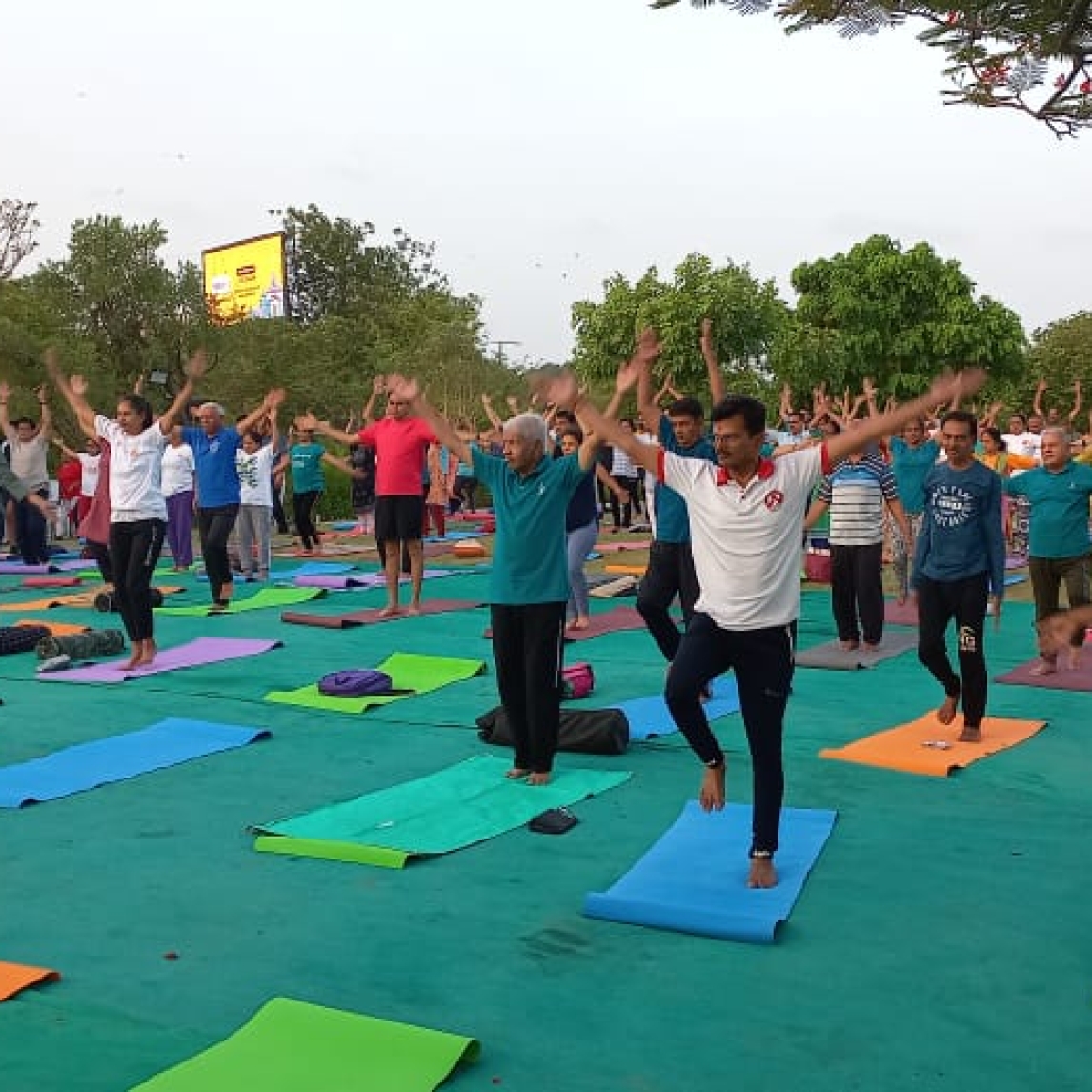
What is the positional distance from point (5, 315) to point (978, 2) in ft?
95.4

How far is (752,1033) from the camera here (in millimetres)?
3695

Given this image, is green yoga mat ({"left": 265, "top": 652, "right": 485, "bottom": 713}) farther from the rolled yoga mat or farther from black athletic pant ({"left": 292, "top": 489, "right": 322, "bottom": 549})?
black athletic pant ({"left": 292, "top": 489, "right": 322, "bottom": 549})

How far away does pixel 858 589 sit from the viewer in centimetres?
1043

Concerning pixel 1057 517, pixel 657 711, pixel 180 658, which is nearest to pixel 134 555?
pixel 180 658

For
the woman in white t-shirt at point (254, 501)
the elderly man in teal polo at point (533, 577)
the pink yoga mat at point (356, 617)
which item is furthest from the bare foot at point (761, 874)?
the woman in white t-shirt at point (254, 501)

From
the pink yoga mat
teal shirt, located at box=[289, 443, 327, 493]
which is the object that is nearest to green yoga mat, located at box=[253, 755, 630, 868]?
the pink yoga mat

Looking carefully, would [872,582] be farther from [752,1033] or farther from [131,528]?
[752,1033]

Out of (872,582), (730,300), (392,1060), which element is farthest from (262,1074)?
(730,300)

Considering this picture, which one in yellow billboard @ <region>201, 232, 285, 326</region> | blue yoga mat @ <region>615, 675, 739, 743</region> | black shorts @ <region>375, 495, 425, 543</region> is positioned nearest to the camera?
blue yoga mat @ <region>615, 675, 739, 743</region>

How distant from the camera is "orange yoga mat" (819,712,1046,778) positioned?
6.66m

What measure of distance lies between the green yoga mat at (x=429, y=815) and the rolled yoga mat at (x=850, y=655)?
3.52 meters

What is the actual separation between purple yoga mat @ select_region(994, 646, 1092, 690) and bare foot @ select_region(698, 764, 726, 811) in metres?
4.41

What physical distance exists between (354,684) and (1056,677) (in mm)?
4642

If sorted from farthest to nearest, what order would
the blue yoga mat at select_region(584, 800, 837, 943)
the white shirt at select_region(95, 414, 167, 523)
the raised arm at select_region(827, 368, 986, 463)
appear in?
the white shirt at select_region(95, 414, 167, 523), the raised arm at select_region(827, 368, 986, 463), the blue yoga mat at select_region(584, 800, 837, 943)
